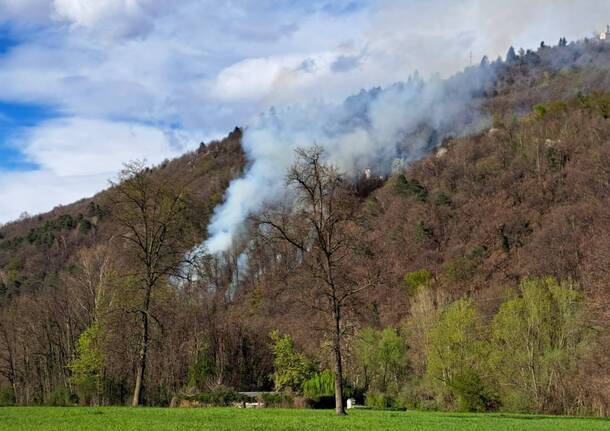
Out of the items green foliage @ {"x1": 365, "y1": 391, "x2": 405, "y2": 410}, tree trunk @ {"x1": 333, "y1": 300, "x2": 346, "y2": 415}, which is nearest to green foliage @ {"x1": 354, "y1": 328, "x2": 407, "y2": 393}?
green foliage @ {"x1": 365, "y1": 391, "x2": 405, "y2": 410}

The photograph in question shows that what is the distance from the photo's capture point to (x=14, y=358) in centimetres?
6188

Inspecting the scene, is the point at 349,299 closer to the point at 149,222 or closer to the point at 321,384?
the point at 149,222

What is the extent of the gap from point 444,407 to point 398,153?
128 m

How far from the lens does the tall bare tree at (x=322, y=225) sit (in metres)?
29.5

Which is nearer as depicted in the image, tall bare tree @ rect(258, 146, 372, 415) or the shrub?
tall bare tree @ rect(258, 146, 372, 415)

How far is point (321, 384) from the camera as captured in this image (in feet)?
156

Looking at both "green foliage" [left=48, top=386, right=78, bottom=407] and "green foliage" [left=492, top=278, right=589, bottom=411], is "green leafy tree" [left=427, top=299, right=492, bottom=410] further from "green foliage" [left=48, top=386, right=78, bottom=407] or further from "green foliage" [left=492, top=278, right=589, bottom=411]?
"green foliage" [left=48, top=386, right=78, bottom=407]

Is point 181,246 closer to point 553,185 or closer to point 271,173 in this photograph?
point 271,173

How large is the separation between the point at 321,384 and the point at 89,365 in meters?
15.5

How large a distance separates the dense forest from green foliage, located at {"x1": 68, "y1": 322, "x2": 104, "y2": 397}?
0.13m

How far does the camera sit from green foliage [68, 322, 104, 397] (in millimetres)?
42031

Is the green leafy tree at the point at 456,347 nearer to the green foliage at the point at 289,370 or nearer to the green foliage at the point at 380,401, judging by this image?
the green foliage at the point at 380,401

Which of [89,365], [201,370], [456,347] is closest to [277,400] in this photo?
[89,365]

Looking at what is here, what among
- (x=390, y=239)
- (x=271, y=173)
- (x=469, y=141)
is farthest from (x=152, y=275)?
(x=469, y=141)
